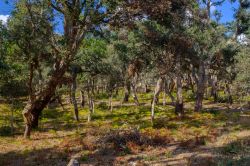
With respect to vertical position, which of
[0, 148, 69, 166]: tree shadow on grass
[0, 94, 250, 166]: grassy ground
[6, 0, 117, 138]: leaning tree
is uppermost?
[6, 0, 117, 138]: leaning tree

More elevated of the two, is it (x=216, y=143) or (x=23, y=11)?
(x=23, y=11)

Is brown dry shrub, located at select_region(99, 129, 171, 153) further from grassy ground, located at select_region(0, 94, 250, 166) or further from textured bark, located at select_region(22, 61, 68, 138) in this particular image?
textured bark, located at select_region(22, 61, 68, 138)

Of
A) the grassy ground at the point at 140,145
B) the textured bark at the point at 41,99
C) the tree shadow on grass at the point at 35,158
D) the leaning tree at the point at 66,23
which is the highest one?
the leaning tree at the point at 66,23

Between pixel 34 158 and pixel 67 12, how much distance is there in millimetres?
9380

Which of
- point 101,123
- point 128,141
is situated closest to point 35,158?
point 128,141

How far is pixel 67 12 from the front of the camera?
22000 mm

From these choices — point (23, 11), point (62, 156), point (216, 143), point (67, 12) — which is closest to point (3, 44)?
point (23, 11)

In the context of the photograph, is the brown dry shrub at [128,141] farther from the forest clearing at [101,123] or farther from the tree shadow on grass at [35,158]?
the tree shadow on grass at [35,158]

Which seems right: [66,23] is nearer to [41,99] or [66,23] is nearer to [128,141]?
[41,99]

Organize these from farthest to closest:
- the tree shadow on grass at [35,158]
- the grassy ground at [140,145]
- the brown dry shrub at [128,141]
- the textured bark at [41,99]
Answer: the textured bark at [41,99]
the brown dry shrub at [128,141]
the tree shadow on grass at [35,158]
the grassy ground at [140,145]

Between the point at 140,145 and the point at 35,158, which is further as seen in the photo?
the point at 140,145

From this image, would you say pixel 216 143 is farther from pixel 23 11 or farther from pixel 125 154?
pixel 23 11

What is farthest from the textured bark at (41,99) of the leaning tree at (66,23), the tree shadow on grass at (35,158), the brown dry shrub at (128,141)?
the brown dry shrub at (128,141)

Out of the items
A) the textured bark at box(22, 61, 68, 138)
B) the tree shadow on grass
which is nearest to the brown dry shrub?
the tree shadow on grass
